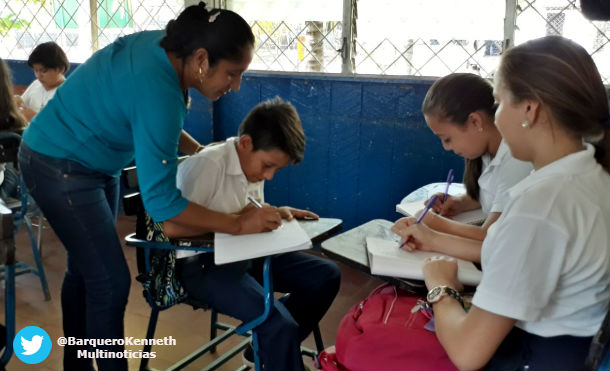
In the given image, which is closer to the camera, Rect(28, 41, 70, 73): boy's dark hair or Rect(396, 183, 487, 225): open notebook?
Rect(396, 183, 487, 225): open notebook

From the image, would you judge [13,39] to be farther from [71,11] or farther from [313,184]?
[313,184]

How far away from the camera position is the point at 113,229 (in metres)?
1.64

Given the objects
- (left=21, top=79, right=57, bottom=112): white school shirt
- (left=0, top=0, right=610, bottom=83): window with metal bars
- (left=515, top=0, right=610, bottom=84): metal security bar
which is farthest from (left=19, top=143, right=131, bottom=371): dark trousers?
(left=21, top=79, right=57, bottom=112): white school shirt

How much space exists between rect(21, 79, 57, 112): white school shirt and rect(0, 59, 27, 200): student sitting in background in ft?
3.30

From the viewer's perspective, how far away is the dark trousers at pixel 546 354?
1026 mm

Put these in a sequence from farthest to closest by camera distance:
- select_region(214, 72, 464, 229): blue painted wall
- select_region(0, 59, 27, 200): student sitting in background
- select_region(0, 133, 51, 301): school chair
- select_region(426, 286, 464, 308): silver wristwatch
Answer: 1. select_region(214, 72, 464, 229): blue painted wall
2. select_region(0, 59, 27, 200): student sitting in background
3. select_region(0, 133, 51, 301): school chair
4. select_region(426, 286, 464, 308): silver wristwatch

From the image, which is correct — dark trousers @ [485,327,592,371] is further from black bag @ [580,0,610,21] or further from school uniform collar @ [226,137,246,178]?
school uniform collar @ [226,137,246,178]

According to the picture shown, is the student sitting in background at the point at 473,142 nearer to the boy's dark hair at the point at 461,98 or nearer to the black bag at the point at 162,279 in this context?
the boy's dark hair at the point at 461,98

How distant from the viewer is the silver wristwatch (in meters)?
1.13

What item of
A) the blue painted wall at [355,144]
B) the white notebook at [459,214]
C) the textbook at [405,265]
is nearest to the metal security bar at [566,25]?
the blue painted wall at [355,144]

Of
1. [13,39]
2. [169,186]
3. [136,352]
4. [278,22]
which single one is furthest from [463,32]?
[13,39]

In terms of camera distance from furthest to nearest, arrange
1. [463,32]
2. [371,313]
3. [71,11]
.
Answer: [71,11] → [463,32] → [371,313]

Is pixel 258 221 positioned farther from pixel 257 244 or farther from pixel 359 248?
pixel 359 248

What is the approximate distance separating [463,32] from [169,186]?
6.59 ft
